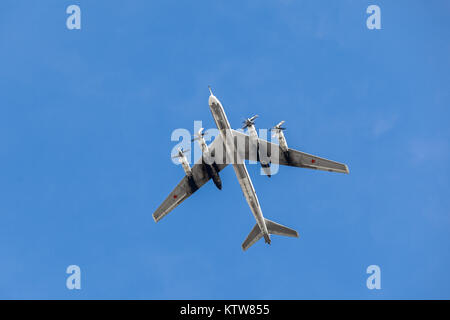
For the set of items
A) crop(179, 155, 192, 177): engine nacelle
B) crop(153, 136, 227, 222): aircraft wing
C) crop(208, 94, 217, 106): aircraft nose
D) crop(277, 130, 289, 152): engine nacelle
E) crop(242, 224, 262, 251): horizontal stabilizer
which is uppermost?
crop(208, 94, 217, 106): aircraft nose

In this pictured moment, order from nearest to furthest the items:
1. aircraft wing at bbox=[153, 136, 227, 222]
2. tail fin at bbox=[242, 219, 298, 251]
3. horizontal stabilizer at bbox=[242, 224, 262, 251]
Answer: tail fin at bbox=[242, 219, 298, 251] → horizontal stabilizer at bbox=[242, 224, 262, 251] → aircraft wing at bbox=[153, 136, 227, 222]

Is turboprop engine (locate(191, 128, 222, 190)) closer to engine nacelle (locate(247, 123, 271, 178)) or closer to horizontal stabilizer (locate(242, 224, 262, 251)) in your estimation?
engine nacelle (locate(247, 123, 271, 178))

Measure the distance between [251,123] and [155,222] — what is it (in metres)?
19.5

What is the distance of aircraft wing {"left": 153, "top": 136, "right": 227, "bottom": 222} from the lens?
67.8 metres

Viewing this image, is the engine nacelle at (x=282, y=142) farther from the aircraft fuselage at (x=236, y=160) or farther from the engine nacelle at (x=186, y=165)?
the engine nacelle at (x=186, y=165)

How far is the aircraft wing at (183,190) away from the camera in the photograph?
6781 centimetres

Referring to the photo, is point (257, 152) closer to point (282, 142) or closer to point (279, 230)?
point (282, 142)

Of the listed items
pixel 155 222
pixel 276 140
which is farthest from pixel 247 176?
pixel 155 222

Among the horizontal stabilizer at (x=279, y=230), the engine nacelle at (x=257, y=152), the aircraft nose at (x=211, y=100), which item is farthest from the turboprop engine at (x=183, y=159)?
the horizontal stabilizer at (x=279, y=230)

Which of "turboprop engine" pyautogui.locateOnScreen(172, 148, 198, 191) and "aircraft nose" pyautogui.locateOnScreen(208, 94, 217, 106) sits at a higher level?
"aircraft nose" pyautogui.locateOnScreen(208, 94, 217, 106)

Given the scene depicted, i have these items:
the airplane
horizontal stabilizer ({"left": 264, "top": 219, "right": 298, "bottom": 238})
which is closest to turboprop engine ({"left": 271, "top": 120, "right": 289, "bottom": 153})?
the airplane

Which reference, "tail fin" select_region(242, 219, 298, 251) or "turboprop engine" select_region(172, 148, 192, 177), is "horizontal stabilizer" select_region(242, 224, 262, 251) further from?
"turboprop engine" select_region(172, 148, 192, 177)

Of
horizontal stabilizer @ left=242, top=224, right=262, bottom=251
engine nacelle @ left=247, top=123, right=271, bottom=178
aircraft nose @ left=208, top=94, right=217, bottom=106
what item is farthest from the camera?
horizontal stabilizer @ left=242, top=224, right=262, bottom=251

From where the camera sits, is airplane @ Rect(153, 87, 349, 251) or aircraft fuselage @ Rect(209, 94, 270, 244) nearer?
aircraft fuselage @ Rect(209, 94, 270, 244)
